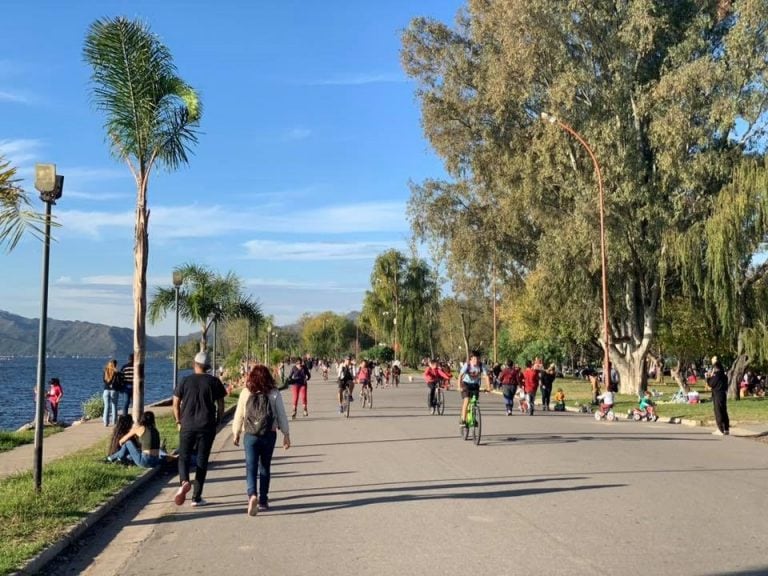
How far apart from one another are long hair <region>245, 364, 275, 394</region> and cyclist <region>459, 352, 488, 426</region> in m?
7.37

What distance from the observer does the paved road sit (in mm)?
6480

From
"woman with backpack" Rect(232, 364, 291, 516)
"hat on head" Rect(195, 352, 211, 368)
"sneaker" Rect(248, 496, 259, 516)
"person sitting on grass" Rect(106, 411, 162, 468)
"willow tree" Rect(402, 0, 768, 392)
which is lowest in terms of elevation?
"sneaker" Rect(248, 496, 259, 516)

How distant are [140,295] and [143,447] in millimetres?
2892

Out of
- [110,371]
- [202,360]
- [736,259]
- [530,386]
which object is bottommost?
[530,386]

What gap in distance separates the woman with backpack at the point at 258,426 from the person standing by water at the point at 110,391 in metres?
11.3

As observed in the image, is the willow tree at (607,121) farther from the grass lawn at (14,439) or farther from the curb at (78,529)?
the curb at (78,529)

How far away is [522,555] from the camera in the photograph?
6.61 metres

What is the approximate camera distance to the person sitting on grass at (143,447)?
1179cm

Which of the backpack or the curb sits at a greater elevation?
the backpack

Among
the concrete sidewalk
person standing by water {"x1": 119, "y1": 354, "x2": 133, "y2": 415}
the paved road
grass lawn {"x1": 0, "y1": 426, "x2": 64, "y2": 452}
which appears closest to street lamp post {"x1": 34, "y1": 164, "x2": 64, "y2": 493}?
the paved road

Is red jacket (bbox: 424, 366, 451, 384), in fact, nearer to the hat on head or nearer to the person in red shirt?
the person in red shirt

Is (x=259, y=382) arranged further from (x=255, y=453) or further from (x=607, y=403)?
(x=607, y=403)

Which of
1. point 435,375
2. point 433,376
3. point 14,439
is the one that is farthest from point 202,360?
point 433,376

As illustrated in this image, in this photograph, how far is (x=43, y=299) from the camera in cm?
931
